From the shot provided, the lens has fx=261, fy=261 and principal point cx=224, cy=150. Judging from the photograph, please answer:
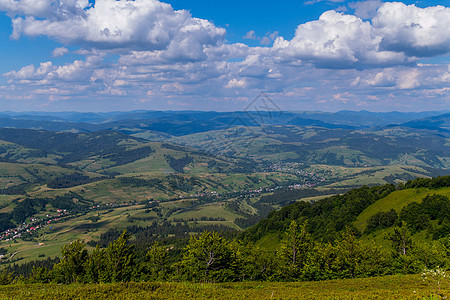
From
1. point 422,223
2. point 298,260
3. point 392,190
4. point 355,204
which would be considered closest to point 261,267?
point 298,260

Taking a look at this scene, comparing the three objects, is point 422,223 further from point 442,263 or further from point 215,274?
point 215,274

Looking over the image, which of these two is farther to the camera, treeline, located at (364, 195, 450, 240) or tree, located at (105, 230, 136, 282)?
treeline, located at (364, 195, 450, 240)

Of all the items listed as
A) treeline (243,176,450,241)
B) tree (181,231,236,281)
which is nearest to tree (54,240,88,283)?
tree (181,231,236,281)

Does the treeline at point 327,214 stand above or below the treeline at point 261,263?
below

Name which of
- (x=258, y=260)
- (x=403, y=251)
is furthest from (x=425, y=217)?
(x=258, y=260)

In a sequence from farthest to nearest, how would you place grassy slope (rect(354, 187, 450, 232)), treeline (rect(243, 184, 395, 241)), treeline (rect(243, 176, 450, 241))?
treeline (rect(243, 184, 395, 241)) < treeline (rect(243, 176, 450, 241)) < grassy slope (rect(354, 187, 450, 232))

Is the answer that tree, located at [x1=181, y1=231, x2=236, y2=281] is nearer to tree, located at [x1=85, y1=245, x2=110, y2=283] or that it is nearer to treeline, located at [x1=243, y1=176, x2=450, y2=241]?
tree, located at [x1=85, y1=245, x2=110, y2=283]

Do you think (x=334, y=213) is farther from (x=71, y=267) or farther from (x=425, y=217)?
(x=71, y=267)

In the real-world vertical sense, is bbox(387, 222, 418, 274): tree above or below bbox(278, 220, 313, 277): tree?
above

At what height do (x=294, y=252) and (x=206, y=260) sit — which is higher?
(x=206, y=260)

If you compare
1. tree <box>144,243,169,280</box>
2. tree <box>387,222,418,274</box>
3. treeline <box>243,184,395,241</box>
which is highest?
tree <box>387,222,418,274</box>

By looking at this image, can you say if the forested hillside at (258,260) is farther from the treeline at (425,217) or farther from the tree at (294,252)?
the treeline at (425,217)

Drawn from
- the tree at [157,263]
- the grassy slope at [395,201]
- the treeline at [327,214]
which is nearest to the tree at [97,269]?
the tree at [157,263]

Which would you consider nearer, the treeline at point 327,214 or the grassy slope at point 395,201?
the grassy slope at point 395,201
